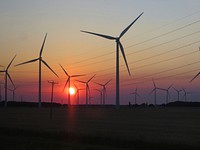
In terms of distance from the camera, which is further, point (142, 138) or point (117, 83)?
point (117, 83)

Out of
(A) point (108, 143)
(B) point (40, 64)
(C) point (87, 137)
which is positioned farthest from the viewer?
(B) point (40, 64)

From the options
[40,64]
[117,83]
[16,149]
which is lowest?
[16,149]

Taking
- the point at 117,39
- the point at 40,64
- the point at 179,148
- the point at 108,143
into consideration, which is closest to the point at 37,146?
the point at 108,143

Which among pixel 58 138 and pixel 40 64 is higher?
pixel 40 64

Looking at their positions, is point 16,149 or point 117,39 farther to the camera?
point 117,39

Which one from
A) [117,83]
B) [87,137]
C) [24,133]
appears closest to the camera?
[87,137]

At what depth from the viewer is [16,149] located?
29.0 meters

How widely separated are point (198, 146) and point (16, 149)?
42.1 ft

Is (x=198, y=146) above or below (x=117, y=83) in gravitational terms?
below

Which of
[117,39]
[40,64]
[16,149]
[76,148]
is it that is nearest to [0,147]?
[16,149]

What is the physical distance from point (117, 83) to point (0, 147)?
125 ft

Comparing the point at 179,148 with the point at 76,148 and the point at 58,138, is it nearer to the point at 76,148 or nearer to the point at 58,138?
the point at 76,148

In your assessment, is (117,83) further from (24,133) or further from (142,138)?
(142,138)

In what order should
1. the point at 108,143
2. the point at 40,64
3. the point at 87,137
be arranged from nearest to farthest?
1. the point at 108,143
2. the point at 87,137
3. the point at 40,64
